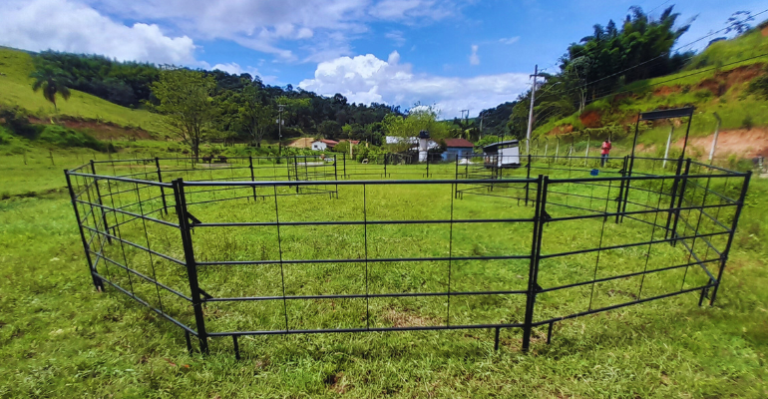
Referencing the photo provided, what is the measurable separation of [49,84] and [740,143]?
205ft

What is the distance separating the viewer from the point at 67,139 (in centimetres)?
2595

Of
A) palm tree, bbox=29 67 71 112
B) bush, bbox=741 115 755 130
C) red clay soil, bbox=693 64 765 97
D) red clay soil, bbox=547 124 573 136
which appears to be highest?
palm tree, bbox=29 67 71 112

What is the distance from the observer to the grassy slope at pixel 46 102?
101 feet

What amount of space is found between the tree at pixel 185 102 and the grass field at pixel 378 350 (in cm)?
2991

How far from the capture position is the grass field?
1905 millimetres

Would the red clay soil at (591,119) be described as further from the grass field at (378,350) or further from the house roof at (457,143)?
the grass field at (378,350)

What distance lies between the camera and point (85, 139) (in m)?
27.7

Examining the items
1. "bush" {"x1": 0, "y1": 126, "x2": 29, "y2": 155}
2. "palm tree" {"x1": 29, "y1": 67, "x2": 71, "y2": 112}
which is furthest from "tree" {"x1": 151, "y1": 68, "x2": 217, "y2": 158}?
"palm tree" {"x1": 29, "y1": 67, "x2": 71, "y2": 112}

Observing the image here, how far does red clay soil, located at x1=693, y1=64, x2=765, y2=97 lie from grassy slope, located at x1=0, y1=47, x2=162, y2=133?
1738 inches

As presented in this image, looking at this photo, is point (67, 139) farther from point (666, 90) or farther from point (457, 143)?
point (666, 90)

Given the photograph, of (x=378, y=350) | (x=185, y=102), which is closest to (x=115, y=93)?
(x=185, y=102)

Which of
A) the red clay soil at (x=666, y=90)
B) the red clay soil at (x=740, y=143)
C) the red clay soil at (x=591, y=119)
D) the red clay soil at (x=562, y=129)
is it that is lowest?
the red clay soil at (x=740, y=143)

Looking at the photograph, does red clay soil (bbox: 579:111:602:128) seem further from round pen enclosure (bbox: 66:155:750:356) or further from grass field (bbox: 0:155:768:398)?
grass field (bbox: 0:155:768:398)

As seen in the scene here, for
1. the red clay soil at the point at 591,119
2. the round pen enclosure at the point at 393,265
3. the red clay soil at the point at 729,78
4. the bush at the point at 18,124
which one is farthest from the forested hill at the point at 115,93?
the red clay soil at the point at 729,78
